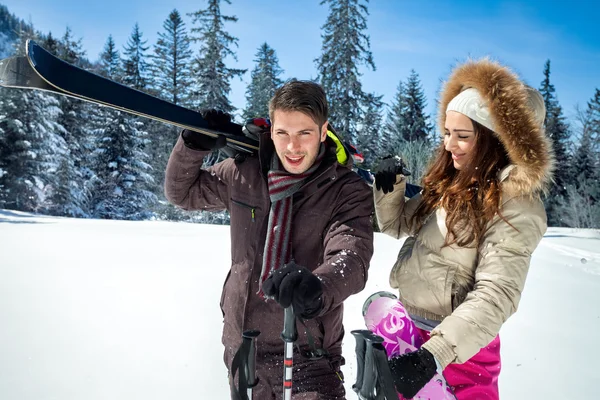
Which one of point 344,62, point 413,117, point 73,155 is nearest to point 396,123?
point 413,117

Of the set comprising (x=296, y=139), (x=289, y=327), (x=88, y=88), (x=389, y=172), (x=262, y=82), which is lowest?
(x=289, y=327)

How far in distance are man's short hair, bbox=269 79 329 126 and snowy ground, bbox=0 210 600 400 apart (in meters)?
2.31

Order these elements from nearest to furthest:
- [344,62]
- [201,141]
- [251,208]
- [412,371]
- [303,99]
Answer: [412,371] < [303,99] < [251,208] < [201,141] < [344,62]

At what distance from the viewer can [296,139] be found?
200 cm

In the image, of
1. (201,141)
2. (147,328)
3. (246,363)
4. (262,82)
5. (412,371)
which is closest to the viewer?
(412,371)

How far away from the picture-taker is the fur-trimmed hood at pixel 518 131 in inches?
67.9

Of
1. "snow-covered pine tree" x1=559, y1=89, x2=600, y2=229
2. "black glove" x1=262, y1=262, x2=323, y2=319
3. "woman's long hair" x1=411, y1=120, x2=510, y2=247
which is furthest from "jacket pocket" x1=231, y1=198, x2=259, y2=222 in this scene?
"snow-covered pine tree" x1=559, y1=89, x2=600, y2=229

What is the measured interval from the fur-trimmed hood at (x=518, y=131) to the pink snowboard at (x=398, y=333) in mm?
736

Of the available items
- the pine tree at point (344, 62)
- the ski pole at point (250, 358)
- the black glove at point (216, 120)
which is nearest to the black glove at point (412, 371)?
the ski pole at point (250, 358)

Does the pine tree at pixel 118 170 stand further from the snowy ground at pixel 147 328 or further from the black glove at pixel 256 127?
the black glove at pixel 256 127

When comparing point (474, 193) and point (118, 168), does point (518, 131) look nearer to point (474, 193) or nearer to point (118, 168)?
point (474, 193)

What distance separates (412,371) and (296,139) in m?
1.16

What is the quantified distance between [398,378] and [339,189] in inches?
37.2

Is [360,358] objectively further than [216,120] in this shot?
No
